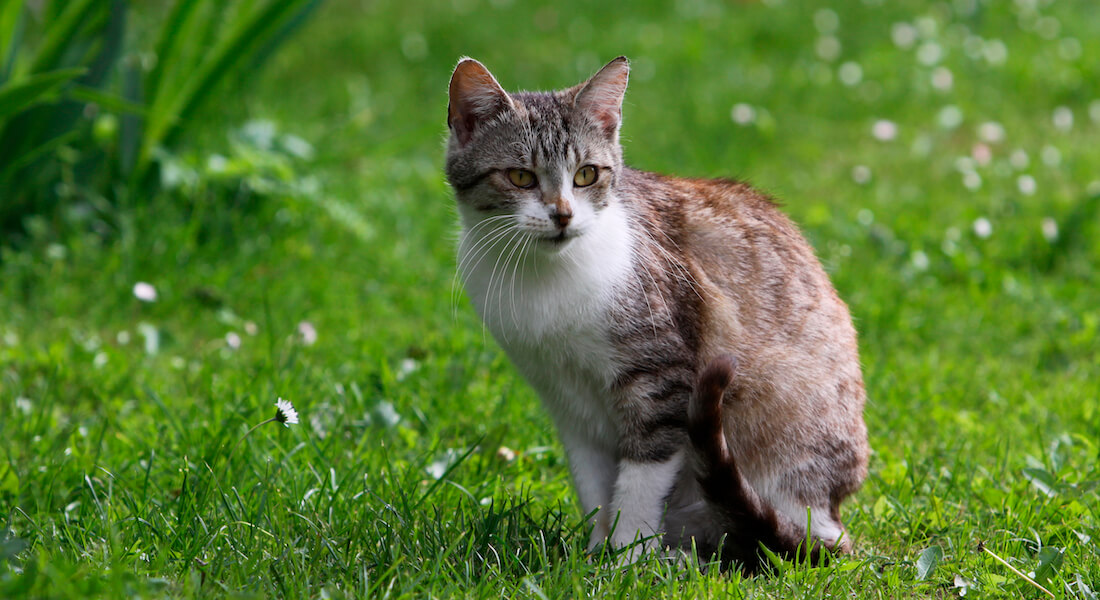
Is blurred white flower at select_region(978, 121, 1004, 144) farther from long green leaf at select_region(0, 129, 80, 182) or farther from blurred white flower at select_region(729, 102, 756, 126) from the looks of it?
long green leaf at select_region(0, 129, 80, 182)

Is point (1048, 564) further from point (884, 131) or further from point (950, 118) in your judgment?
point (950, 118)

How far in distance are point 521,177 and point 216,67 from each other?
255 centimetres

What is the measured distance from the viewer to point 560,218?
2541 mm

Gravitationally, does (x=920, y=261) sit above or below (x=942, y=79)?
below

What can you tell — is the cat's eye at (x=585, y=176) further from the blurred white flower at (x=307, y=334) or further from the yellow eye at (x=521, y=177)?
the blurred white flower at (x=307, y=334)

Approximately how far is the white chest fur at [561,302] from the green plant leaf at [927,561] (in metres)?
0.81

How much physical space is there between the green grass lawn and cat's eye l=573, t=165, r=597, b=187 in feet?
1.81

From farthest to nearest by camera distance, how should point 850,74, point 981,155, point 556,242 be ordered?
point 850,74
point 981,155
point 556,242

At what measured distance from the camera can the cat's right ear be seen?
266 cm

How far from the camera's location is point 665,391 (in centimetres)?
263

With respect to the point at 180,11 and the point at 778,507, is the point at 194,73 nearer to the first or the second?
the point at 180,11

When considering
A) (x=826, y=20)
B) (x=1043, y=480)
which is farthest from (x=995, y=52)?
(x=1043, y=480)

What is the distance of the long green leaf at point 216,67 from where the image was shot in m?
4.62

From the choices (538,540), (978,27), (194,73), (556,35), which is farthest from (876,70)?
(538,540)
